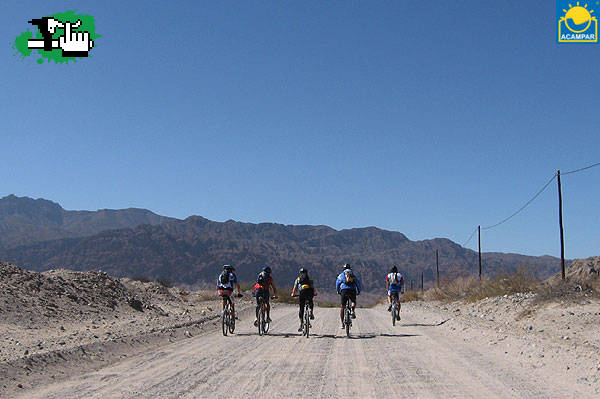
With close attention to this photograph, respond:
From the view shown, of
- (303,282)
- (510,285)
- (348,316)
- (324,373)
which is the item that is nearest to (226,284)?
(303,282)

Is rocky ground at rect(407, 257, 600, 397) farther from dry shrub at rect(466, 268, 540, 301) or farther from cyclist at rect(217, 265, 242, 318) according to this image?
cyclist at rect(217, 265, 242, 318)

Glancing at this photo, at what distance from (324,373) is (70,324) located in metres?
14.5

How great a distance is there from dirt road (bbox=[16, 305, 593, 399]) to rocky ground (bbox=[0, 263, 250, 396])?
3.13 feet

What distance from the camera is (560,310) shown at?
21594mm

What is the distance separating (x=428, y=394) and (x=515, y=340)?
24.6ft

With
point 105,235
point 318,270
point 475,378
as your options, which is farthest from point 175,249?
point 475,378

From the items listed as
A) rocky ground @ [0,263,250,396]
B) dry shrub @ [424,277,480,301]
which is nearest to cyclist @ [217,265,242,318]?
rocky ground @ [0,263,250,396]

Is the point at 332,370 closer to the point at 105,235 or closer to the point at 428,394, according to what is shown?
the point at 428,394

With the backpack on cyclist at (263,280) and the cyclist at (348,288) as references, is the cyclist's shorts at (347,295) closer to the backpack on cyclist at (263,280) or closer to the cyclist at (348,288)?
the cyclist at (348,288)

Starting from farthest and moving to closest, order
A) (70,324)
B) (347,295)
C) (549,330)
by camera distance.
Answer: (70,324), (549,330), (347,295)

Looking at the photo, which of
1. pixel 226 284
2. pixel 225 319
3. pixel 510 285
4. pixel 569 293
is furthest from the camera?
pixel 510 285

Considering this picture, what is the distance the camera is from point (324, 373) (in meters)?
11.0

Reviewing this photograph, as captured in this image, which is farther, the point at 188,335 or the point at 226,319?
the point at 226,319

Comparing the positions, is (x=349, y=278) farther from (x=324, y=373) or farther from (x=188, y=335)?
(x=324, y=373)
